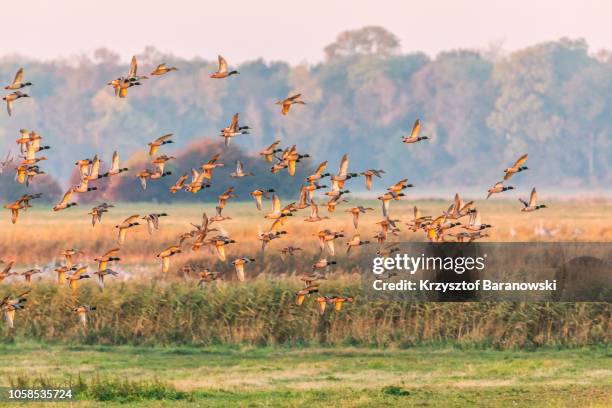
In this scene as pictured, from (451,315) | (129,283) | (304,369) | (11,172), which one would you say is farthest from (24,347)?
(11,172)

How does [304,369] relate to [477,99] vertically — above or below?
below

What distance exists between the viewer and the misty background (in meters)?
147

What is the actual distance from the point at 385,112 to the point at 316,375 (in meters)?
127

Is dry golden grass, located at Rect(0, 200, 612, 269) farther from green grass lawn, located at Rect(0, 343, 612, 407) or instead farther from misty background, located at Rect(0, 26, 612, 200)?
misty background, located at Rect(0, 26, 612, 200)

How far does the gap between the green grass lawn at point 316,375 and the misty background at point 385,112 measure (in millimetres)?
106727

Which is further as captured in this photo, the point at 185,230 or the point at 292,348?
the point at 185,230

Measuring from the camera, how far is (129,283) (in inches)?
1400

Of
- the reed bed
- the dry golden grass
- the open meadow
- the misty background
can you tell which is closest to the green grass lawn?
the open meadow

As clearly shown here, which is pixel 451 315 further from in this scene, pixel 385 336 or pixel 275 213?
pixel 275 213

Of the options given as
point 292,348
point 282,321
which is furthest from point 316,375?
point 282,321

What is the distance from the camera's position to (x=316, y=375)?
95.9 feet

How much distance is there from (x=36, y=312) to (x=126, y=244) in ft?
64.0

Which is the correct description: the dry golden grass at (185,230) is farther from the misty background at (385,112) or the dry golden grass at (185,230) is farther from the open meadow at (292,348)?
the misty background at (385,112)

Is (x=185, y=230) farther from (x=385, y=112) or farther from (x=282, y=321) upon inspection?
(x=385, y=112)
